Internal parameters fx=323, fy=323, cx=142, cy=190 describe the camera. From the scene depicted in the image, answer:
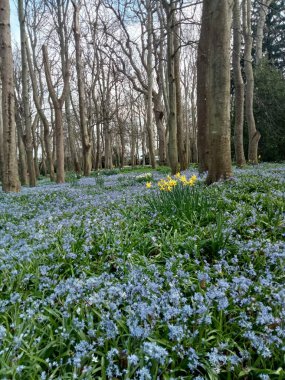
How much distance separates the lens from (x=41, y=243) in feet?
10.9

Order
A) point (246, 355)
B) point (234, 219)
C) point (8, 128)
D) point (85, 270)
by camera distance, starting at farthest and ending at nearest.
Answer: point (8, 128), point (234, 219), point (85, 270), point (246, 355)

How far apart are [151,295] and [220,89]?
15.5ft

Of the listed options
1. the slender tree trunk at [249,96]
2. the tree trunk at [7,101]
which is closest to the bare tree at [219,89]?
the tree trunk at [7,101]

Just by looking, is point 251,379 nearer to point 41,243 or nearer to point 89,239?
point 89,239

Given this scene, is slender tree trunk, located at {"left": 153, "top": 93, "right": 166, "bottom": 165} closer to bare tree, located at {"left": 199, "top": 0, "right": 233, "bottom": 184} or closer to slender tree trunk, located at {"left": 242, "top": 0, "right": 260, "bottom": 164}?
slender tree trunk, located at {"left": 242, "top": 0, "right": 260, "bottom": 164}

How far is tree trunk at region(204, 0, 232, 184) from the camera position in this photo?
5.91 m

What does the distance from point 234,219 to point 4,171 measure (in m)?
6.92

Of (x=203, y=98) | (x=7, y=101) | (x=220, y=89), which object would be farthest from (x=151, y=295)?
(x=7, y=101)

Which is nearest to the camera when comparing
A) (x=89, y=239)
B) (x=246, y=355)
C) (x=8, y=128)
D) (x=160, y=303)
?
(x=246, y=355)

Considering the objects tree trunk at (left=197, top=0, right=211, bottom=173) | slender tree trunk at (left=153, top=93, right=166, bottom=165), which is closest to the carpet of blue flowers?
tree trunk at (left=197, top=0, right=211, bottom=173)

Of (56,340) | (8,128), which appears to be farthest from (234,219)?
(8,128)

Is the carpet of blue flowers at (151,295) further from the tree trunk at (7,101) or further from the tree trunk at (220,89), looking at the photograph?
the tree trunk at (7,101)

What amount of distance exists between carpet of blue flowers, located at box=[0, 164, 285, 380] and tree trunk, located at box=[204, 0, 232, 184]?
1.82m

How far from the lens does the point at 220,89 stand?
19.4 feet
